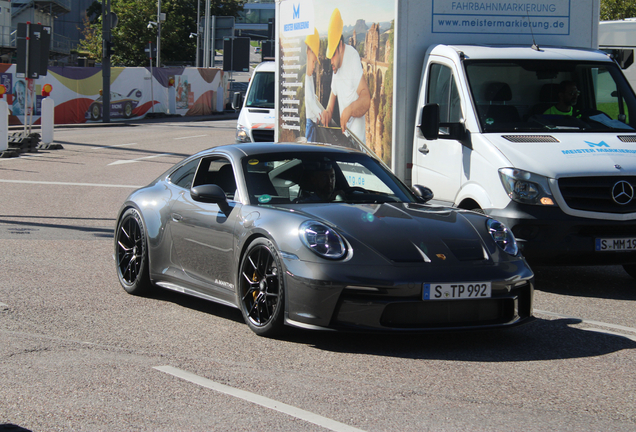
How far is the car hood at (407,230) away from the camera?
5332mm

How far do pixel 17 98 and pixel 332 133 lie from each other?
932 inches

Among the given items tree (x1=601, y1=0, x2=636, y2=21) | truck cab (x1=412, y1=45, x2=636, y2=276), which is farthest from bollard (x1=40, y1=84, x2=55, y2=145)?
tree (x1=601, y1=0, x2=636, y2=21)

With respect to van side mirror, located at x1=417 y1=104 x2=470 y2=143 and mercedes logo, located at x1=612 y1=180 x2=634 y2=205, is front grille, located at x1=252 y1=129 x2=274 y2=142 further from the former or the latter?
mercedes logo, located at x1=612 y1=180 x2=634 y2=205

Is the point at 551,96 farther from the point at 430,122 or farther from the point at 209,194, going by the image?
the point at 209,194

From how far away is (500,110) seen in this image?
826cm

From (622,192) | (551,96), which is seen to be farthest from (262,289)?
(551,96)

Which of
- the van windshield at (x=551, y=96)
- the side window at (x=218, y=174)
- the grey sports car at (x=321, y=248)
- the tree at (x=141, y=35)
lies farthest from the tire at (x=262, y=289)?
the tree at (x=141, y=35)

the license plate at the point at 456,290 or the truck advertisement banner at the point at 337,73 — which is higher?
the truck advertisement banner at the point at 337,73

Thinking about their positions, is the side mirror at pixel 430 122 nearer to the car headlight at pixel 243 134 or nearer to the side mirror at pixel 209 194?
the side mirror at pixel 209 194

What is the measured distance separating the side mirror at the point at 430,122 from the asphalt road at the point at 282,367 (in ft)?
5.74

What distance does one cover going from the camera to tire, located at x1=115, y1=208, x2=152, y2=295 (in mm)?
6953

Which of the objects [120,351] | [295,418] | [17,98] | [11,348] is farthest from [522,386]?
[17,98]

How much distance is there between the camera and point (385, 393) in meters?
4.38

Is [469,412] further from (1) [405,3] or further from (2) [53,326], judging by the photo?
(1) [405,3]
